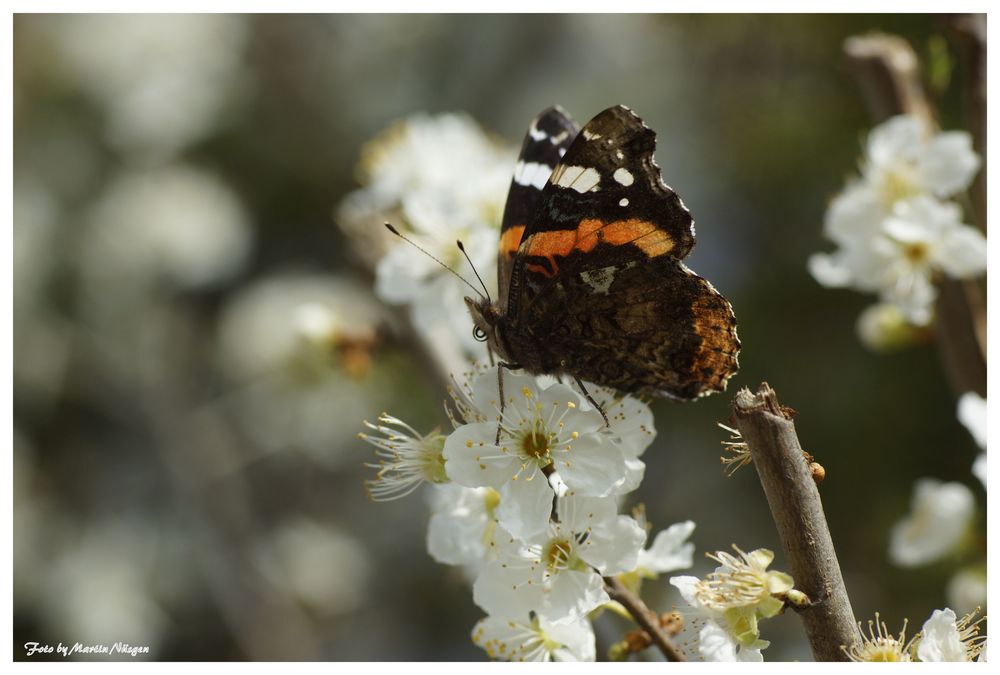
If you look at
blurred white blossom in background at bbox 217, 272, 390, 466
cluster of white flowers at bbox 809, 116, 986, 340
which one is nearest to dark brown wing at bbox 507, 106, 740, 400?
cluster of white flowers at bbox 809, 116, 986, 340

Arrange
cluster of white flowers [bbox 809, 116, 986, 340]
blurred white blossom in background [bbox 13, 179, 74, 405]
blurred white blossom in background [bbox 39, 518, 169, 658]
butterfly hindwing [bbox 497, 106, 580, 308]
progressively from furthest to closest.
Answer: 1. blurred white blossom in background [bbox 13, 179, 74, 405]
2. blurred white blossom in background [bbox 39, 518, 169, 658]
3. cluster of white flowers [bbox 809, 116, 986, 340]
4. butterfly hindwing [bbox 497, 106, 580, 308]

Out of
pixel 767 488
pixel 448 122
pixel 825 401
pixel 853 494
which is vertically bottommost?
pixel 853 494

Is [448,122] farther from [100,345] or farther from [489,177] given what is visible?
[100,345]

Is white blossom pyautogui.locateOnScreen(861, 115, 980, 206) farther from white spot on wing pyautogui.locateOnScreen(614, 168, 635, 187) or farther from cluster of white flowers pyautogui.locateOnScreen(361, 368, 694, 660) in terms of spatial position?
cluster of white flowers pyautogui.locateOnScreen(361, 368, 694, 660)

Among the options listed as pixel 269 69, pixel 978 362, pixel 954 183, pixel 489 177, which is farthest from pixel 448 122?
pixel 269 69

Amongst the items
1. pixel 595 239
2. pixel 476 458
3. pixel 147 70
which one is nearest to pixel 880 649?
pixel 476 458

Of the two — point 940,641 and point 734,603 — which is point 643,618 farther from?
point 940,641

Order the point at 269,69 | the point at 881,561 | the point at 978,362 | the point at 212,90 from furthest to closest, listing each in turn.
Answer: the point at 269,69 < the point at 212,90 < the point at 881,561 < the point at 978,362
